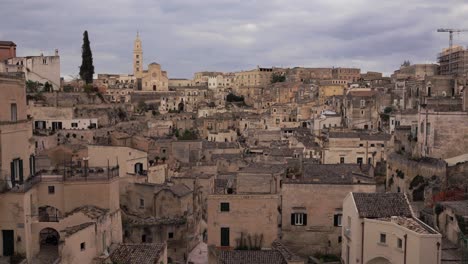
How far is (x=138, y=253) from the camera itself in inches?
827

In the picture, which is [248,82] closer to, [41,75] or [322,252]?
[41,75]

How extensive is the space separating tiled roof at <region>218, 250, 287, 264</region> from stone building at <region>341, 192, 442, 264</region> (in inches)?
125

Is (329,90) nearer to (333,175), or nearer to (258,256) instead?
(333,175)

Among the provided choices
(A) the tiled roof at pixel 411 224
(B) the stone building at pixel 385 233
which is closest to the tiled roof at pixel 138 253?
(B) the stone building at pixel 385 233

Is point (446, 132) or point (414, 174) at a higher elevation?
point (446, 132)

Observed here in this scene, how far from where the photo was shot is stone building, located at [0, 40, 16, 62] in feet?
188

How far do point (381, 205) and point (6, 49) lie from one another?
49211 millimetres

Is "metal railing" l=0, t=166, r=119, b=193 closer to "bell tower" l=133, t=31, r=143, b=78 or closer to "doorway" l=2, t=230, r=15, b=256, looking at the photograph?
"doorway" l=2, t=230, r=15, b=256

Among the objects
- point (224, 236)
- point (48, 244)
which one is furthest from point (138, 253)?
point (224, 236)

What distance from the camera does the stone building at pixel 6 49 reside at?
57.2 meters

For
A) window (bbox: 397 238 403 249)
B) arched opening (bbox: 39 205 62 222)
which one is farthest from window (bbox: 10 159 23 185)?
window (bbox: 397 238 403 249)

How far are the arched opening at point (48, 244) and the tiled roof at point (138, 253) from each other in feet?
7.26

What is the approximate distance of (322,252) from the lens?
85.1 ft

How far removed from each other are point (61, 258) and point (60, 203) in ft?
12.0
